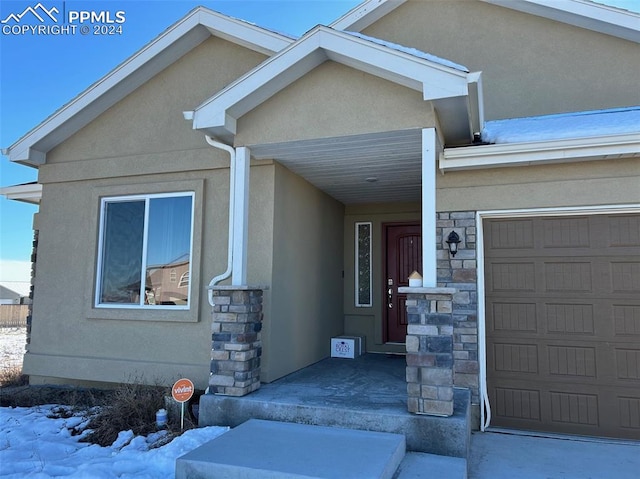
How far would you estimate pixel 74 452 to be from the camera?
413cm

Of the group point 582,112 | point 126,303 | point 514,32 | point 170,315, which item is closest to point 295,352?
point 170,315

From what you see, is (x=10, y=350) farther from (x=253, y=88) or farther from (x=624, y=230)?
(x=624, y=230)

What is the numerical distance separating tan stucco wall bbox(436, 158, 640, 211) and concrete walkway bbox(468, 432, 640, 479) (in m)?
2.43

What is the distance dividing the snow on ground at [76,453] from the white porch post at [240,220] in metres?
1.56

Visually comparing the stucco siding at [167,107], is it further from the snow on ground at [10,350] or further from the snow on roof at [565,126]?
the snow on ground at [10,350]

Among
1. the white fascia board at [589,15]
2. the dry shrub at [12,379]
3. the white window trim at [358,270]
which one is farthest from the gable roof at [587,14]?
the dry shrub at [12,379]

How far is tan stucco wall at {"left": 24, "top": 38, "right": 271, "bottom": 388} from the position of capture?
5.71 metres

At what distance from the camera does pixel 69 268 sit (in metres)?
6.39

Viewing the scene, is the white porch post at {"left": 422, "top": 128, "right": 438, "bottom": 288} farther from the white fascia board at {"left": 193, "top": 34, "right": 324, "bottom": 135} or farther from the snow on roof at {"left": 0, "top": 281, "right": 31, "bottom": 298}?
the snow on roof at {"left": 0, "top": 281, "right": 31, "bottom": 298}

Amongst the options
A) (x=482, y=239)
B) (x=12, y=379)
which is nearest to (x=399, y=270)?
(x=482, y=239)

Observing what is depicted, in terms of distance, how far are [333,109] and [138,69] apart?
3.28 metres

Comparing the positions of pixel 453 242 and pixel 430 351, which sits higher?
pixel 453 242

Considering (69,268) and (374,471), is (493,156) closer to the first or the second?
(374,471)

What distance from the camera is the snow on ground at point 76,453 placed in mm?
3559
